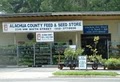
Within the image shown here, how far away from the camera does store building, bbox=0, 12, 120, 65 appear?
3438cm

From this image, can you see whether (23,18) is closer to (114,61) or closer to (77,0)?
(114,61)

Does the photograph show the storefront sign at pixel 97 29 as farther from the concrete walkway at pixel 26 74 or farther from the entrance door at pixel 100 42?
the concrete walkway at pixel 26 74

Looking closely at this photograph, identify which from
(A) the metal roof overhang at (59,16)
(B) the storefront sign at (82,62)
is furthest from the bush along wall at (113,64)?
(A) the metal roof overhang at (59,16)

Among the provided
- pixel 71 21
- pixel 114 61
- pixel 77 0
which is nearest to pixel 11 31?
pixel 71 21

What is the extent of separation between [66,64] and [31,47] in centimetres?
543

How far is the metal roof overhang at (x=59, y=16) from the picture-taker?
34.1 metres

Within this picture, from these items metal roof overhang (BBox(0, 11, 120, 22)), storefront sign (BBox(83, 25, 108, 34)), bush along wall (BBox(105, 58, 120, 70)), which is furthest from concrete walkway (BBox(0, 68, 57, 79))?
storefront sign (BBox(83, 25, 108, 34))

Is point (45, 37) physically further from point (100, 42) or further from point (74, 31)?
point (100, 42)

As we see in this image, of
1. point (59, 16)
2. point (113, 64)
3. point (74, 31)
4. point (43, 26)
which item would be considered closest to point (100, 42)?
point (74, 31)

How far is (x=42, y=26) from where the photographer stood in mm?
34156

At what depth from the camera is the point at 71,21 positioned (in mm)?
33781

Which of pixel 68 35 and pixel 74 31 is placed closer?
pixel 74 31

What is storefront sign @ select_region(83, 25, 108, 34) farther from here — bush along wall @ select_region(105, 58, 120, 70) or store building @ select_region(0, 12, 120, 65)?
bush along wall @ select_region(105, 58, 120, 70)

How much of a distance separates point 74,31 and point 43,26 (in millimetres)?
2762
